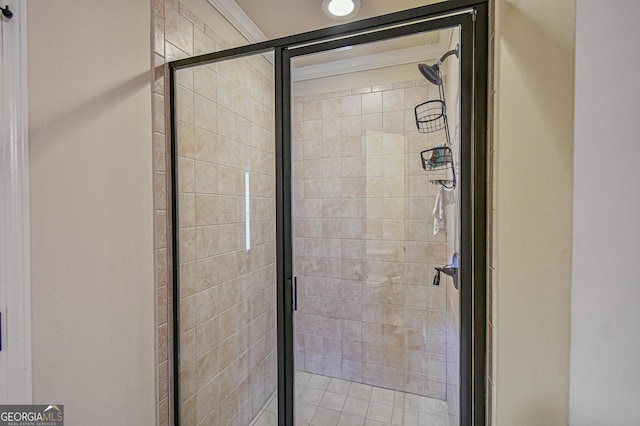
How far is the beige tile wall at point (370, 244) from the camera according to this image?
1956 mm

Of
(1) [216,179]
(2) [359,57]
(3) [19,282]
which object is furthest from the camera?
(2) [359,57]

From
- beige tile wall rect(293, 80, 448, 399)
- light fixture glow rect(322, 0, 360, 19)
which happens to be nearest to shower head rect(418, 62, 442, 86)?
beige tile wall rect(293, 80, 448, 399)

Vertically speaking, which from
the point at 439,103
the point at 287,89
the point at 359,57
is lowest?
the point at 287,89

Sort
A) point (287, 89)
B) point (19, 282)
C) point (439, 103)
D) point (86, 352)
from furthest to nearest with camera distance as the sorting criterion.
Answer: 1. point (439, 103)
2. point (287, 89)
3. point (86, 352)
4. point (19, 282)

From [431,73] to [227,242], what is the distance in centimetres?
165

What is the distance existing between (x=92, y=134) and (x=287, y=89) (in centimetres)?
76

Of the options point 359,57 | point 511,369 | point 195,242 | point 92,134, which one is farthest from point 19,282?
point 359,57

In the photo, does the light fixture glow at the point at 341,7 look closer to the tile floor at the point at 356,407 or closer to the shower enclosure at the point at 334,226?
the shower enclosure at the point at 334,226

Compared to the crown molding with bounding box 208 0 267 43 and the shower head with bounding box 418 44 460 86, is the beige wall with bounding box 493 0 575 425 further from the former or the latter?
the crown molding with bounding box 208 0 267 43

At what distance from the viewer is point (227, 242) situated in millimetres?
1649

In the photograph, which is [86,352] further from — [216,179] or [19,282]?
[216,179]

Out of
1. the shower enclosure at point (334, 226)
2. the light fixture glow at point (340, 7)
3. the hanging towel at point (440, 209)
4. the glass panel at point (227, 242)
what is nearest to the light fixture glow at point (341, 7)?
the light fixture glow at point (340, 7)

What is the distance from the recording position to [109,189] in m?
1.05

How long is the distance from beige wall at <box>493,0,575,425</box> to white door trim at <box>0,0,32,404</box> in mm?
1338
